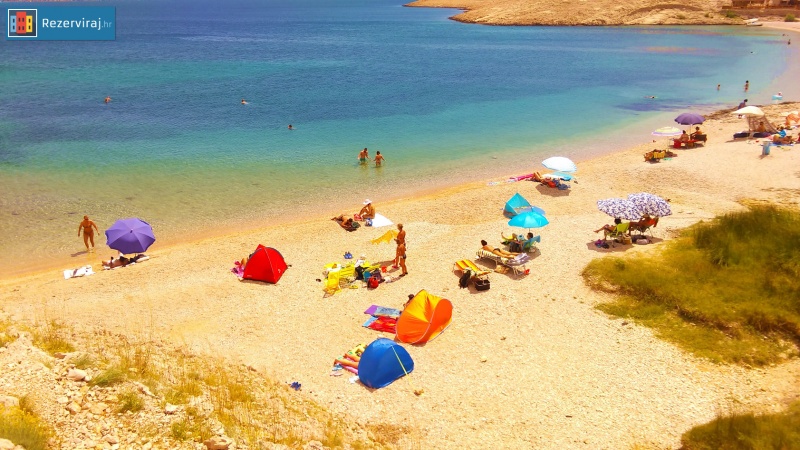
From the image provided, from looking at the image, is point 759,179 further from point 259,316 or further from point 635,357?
point 259,316

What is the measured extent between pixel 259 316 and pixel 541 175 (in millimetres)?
18686

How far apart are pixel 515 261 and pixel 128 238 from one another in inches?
589

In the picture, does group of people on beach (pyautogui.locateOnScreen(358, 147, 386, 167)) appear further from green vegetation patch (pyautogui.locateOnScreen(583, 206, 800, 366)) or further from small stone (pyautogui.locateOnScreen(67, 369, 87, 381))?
small stone (pyautogui.locateOnScreen(67, 369, 87, 381))

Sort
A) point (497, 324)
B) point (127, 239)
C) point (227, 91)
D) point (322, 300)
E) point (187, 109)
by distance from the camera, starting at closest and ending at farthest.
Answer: point (497, 324), point (322, 300), point (127, 239), point (187, 109), point (227, 91)

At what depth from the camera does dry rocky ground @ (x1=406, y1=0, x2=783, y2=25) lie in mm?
117500

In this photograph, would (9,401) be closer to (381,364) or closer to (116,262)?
(381,364)

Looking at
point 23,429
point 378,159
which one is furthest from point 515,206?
point 23,429

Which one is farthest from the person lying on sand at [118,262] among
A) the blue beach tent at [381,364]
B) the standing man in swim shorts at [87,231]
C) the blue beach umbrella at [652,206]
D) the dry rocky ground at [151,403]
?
the blue beach umbrella at [652,206]

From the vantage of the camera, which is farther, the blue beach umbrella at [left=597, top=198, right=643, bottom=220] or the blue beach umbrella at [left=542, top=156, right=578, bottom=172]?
the blue beach umbrella at [left=542, top=156, right=578, bottom=172]

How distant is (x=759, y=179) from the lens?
1115 inches

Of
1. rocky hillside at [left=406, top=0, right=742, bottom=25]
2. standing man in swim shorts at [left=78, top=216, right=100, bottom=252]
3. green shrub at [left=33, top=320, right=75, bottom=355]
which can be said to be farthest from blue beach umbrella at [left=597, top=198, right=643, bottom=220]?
Answer: rocky hillside at [left=406, top=0, right=742, bottom=25]

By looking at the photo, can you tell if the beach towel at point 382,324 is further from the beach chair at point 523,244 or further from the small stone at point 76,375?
the small stone at point 76,375

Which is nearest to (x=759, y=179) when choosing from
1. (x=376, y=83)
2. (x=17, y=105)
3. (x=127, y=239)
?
(x=127, y=239)

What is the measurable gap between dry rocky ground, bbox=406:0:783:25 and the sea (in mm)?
26825
